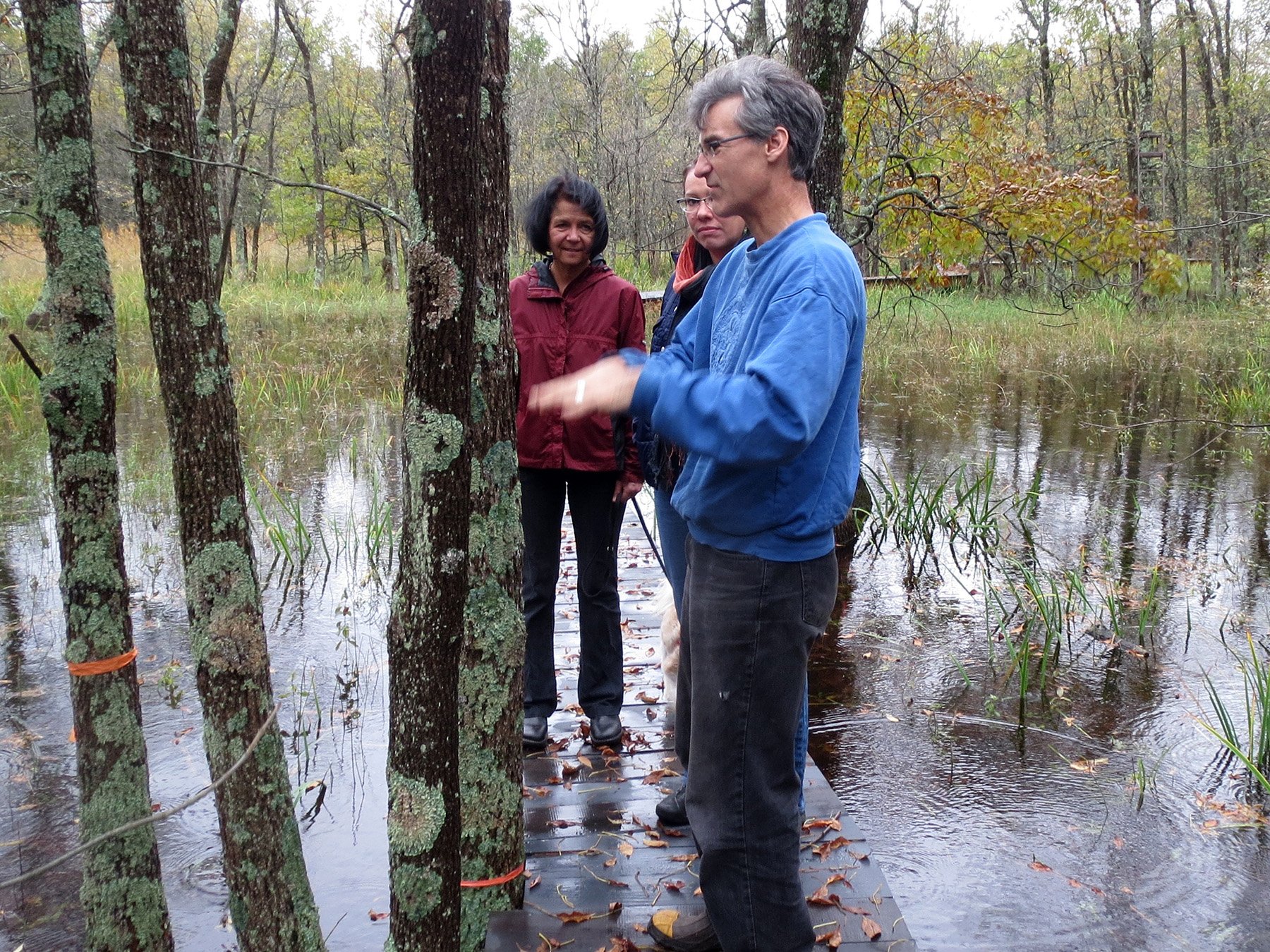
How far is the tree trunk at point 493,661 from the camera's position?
229 cm

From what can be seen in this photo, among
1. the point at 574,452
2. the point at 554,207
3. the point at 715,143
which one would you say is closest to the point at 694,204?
the point at 554,207

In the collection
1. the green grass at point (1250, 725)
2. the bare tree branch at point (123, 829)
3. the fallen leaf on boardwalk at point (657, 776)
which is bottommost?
the green grass at point (1250, 725)

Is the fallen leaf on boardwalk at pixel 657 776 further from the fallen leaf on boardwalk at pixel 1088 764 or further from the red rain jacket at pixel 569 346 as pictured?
the fallen leaf on boardwalk at pixel 1088 764

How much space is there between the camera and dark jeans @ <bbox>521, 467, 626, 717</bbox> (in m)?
3.42

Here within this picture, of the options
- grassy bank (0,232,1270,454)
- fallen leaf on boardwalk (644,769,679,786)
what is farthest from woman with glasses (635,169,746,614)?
grassy bank (0,232,1270,454)

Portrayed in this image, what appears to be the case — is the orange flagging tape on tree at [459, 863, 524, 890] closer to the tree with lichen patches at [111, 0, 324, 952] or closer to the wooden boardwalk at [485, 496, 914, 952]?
the wooden boardwalk at [485, 496, 914, 952]

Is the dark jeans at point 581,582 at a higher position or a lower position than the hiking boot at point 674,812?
higher

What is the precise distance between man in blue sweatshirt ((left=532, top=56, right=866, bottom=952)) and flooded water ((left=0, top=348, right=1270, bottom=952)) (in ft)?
4.40

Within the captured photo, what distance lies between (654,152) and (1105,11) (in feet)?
33.9

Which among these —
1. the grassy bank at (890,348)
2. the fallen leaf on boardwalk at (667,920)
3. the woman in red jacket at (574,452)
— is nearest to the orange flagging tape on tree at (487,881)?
the fallen leaf on boardwalk at (667,920)

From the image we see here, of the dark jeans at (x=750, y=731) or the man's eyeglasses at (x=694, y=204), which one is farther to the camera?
the man's eyeglasses at (x=694, y=204)

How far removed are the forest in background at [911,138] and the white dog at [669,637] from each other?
11.3 ft

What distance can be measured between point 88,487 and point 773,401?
1.70 m

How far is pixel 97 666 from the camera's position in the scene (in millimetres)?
2461
